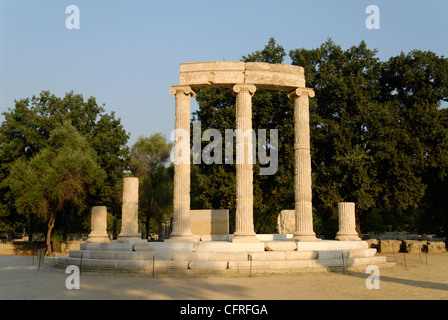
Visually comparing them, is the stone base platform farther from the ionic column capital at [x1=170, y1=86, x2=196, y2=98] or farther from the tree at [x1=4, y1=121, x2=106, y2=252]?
the tree at [x1=4, y1=121, x2=106, y2=252]

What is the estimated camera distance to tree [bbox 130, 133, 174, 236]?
137ft

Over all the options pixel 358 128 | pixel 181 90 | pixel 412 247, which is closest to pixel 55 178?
pixel 181 90

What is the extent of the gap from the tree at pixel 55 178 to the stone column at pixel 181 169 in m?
13.0

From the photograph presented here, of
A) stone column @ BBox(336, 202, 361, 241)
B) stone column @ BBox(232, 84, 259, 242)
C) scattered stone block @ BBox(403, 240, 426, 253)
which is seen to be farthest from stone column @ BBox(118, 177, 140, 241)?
scattered stone block @ BBox(403, 240, 426, 253)

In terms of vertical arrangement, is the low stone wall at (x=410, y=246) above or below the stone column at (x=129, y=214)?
below

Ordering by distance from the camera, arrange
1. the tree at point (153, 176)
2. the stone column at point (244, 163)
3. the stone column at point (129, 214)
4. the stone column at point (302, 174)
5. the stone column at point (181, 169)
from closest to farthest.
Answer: the stone column at point (244, 163) < the stone column at point (181, 169) < the stone column at point (302, 174) < the stone column at point (129, 214) < the tree at point (153, 176)

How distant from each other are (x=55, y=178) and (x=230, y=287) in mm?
20724

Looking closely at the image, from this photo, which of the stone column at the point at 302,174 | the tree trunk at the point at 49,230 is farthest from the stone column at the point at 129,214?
the tree trunk at the point at 49,230

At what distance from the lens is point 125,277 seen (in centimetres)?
1549

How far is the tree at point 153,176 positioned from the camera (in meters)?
41.6

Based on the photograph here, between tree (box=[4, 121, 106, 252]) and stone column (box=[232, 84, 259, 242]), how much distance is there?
50.0 feet

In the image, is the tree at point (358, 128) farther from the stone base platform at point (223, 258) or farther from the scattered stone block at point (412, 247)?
the stone base platform at point (223, 258)

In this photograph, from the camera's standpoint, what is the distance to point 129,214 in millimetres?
21000
